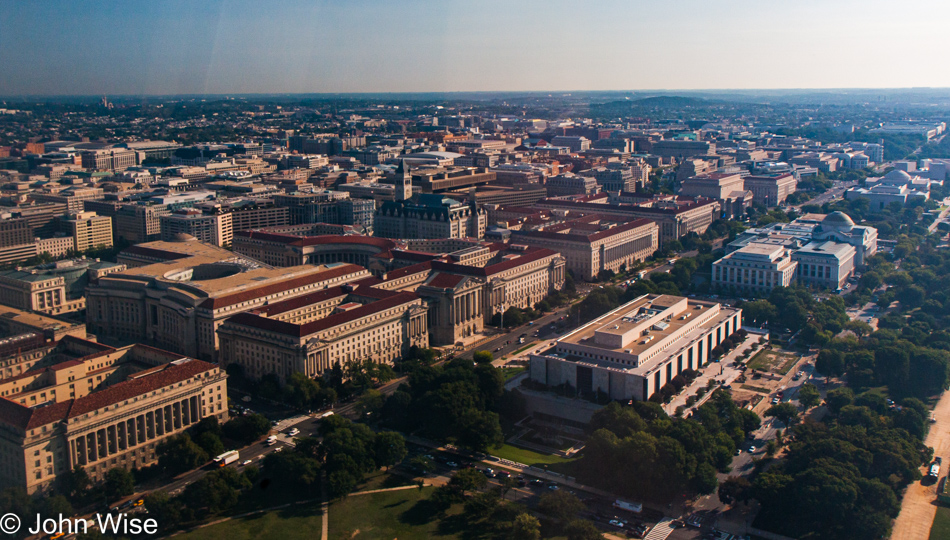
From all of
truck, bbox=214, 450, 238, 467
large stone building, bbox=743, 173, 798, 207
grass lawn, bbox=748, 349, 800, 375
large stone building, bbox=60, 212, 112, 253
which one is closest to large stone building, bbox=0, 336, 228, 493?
truck, bbox=214, 450, 238, 467

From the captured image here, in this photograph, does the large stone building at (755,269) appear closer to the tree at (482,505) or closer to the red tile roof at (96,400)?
the tree at (482,505)

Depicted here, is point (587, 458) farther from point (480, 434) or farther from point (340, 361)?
point (340, 361)

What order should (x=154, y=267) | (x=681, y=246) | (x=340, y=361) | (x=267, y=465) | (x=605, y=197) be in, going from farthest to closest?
(x=605, y=197), (x=681, y=246), (x=154, y=267), (x=340, y=361), (x=267, y=465)

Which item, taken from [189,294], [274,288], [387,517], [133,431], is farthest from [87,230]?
[387,517]

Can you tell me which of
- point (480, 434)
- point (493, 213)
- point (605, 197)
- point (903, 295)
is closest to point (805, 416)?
point (480, 434)

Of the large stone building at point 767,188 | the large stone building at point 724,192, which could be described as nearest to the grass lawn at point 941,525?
the large stone building at point 724,192

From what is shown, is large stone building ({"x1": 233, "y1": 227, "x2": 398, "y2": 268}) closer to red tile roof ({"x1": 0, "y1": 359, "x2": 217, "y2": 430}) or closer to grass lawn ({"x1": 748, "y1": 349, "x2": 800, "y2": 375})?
red tile roof ({"x1": 0, "y1": 359, "x2": 217, "y2": 430})
